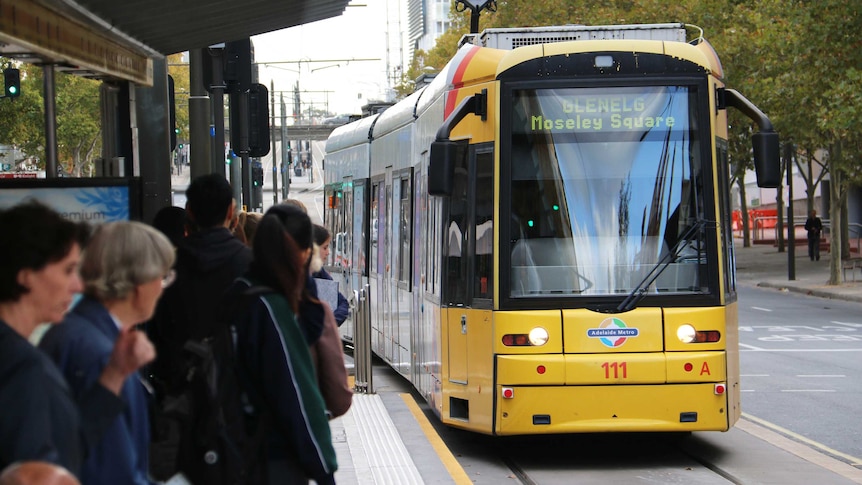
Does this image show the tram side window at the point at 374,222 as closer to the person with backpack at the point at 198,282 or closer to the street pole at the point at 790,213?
the person with backpack at the point at 198,282

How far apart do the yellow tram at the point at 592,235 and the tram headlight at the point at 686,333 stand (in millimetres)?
11

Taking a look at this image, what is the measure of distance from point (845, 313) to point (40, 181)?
22844mm

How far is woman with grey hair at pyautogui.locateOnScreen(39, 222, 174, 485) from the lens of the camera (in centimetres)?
348

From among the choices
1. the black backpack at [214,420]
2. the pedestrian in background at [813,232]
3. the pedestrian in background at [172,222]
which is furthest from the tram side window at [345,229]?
the pedestrian in background at [813,232]

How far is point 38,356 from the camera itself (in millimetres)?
2971

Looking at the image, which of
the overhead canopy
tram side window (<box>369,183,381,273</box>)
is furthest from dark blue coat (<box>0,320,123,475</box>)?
tram side window (<box>369,183,381,273</box>)

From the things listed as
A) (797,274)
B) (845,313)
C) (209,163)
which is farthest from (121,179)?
(797,274)

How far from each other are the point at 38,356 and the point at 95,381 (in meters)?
0.51

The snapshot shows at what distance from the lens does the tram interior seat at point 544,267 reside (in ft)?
31.7

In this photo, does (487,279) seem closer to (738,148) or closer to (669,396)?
(669,396)

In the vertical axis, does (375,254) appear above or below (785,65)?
below

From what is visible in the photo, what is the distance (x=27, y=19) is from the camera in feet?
23.0

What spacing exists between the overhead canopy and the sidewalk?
2351 cm

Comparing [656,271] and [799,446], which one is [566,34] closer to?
[656,271]
